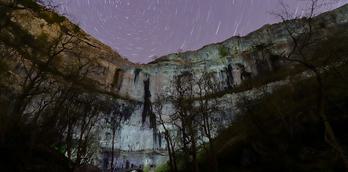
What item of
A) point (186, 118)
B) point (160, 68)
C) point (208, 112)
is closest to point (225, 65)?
point (160, 68)

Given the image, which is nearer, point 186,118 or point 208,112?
point 186,118

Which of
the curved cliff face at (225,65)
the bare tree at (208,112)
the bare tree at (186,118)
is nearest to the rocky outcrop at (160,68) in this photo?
the curved cliff face at (225,65)

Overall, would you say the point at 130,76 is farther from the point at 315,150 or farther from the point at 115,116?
the point at 315,150

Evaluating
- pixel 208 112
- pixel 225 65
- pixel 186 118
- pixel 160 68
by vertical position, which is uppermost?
pixel 160 68

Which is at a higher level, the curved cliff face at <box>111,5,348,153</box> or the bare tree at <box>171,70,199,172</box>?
the curved cliff face at <box>111,5,348,153</box>

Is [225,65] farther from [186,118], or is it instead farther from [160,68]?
[186,118]

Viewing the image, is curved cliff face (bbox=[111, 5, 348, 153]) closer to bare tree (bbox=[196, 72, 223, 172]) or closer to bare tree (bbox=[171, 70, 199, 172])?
bare tree (bbox=[196, 72, 223, 172])

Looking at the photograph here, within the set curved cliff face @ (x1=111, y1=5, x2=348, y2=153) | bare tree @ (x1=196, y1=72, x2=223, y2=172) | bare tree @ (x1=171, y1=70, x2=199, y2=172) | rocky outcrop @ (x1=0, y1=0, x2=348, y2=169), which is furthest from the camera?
curved cliff face @ (x1=111, y1=5, x2=348, y2=153)

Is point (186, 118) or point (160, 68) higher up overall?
point (160, 68)

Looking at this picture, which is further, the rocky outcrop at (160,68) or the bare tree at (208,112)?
the rocky outcrop at (160,68)

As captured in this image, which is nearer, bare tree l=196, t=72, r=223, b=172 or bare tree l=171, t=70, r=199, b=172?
bare tree l=196, t=72, r=223, b=172

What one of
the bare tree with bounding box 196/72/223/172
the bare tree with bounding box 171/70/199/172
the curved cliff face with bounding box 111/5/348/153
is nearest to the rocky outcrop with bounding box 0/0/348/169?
the curved cliff face with bounding box 111/5/348/153

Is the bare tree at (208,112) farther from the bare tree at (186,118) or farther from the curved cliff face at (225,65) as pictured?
the curved cliff face at (225,65)

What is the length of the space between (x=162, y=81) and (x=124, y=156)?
46.3ft
